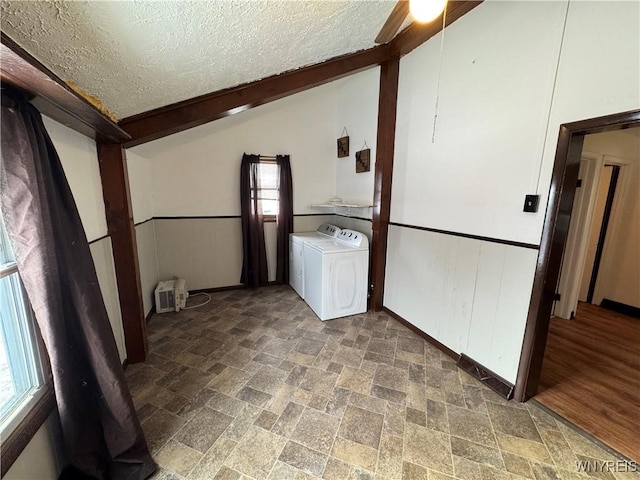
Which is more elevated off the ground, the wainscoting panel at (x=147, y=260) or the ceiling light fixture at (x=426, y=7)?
the ceiling light fixture at (x=426, y=7)

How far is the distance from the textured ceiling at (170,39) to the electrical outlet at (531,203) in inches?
63.7

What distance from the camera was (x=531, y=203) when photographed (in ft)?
5.38

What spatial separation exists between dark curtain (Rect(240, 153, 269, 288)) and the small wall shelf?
2.90 feet

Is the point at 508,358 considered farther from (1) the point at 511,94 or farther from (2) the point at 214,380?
(2) the point at 214,380

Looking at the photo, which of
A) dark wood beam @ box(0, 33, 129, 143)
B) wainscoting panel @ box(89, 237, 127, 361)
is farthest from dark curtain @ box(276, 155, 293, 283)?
dark wood beam @ box(0, 33, 129, 143)

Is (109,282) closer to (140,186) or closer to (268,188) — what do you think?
(140,186)

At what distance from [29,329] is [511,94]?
9.79 ft

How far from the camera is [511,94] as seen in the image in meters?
1.74

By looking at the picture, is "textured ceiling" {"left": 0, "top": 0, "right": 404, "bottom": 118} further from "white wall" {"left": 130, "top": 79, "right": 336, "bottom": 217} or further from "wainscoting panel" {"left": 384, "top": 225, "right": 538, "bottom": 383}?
"wainscoting panel" {"left": 384, "top": 225, "right": 538, "bottom": 383}

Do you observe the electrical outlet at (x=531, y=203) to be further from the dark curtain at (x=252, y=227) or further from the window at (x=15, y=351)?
the dark curtain at (x=252, y=227)

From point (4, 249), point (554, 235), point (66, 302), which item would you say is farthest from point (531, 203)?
point (4, 249)

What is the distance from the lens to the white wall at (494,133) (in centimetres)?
138

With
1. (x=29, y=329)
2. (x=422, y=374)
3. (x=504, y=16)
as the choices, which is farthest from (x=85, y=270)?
(x=504, y=16)

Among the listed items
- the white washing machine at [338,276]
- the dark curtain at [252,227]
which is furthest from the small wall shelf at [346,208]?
the dark curtain at [252,227]
